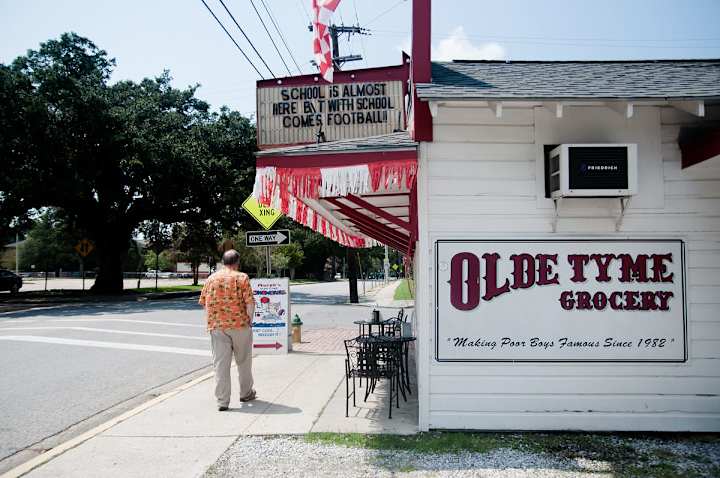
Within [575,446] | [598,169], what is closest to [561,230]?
[598,169]

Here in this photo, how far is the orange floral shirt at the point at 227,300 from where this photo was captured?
647 cm

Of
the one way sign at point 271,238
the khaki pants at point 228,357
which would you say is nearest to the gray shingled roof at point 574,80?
the khaki pants at point 228,357

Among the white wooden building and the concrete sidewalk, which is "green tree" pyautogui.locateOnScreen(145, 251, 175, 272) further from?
the white wooden building

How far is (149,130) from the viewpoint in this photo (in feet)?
92.4

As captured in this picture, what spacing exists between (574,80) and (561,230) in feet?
4.85

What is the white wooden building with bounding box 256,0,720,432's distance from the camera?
5273 millimetres

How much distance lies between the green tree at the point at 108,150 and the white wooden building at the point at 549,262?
2332 centimetres

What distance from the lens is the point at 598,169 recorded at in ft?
16.7

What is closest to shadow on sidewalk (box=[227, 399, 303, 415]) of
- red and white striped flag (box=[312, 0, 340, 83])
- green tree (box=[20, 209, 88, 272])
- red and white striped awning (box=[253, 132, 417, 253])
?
red and white striped awning (box=[253, 132, 417, 253])

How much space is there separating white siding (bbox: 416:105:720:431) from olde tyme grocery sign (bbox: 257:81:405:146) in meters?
4.05

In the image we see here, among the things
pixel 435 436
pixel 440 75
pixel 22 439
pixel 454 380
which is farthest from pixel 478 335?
pixel 22 439

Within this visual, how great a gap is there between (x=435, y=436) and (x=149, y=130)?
→ 2662 cm

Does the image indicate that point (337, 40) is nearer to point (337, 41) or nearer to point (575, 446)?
point (337, 41)

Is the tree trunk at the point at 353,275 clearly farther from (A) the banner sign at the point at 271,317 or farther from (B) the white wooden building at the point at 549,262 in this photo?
(B) the white wooden building at the point at 549,262
